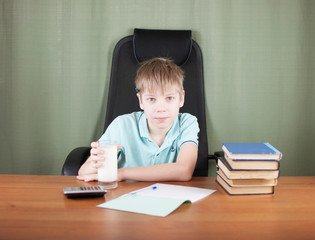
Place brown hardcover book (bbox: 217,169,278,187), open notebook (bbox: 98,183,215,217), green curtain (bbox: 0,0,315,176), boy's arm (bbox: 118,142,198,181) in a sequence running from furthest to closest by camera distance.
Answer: green curtain (bbox: 0,0,315,176), boy's arm (bbox: 118,142,198,181), brown hardcover book (bbox: 217,169,278,187), open notebook (bbox: 98,183,215,217)

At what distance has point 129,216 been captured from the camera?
85 cm

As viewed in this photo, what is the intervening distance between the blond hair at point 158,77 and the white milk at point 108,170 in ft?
1.32

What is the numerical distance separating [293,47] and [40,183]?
5.47 feet

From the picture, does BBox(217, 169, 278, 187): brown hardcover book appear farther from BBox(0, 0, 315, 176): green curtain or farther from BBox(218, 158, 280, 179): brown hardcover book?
BBox(0, 0, 315, 176): green curtain

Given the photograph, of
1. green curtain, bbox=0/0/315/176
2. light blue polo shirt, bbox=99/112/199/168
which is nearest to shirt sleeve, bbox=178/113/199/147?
light blue polo shirt, bbox=99/112/199/168

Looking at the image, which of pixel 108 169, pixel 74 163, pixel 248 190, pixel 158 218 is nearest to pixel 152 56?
pixel 74 163

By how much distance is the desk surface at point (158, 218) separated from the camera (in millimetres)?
749

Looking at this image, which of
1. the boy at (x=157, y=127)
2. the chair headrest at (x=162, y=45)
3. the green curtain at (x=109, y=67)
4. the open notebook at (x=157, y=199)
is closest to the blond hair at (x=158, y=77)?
the boy at (x=157, y=127)

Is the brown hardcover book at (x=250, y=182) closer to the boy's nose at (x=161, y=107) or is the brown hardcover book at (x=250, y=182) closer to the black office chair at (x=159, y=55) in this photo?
the boy's nose at (x=161, y=107)

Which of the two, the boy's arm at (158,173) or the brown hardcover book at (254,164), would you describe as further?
the boy's arm at (158,173)

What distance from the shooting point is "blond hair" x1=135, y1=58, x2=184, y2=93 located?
1.42m

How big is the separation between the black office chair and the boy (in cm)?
23

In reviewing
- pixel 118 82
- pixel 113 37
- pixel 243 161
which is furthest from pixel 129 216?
pixel 113 37

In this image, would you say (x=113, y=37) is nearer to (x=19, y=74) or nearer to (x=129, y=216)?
(x=19, y=74)
